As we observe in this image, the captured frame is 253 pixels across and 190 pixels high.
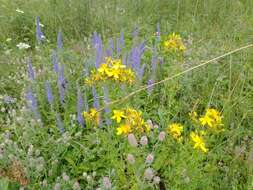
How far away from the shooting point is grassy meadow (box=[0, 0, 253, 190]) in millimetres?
1778

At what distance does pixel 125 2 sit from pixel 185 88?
56.9 inches

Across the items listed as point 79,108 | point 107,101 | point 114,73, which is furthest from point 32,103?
point 114,73

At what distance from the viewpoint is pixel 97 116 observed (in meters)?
1.89

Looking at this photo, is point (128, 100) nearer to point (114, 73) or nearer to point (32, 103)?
point (114, 73)

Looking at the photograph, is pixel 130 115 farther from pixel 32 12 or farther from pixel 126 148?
pixel 32 12

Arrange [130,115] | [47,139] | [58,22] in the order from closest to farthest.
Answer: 1. [130,115]
2. [47,139]
3. [58,22]

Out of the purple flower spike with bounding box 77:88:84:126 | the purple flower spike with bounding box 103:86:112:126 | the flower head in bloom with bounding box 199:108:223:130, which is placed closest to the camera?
the flower head in bloom with bounding box 199:108:223:130

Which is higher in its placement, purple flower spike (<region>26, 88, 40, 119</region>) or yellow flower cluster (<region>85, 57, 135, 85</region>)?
yellow flower cluster (<region>85, 57, 135, 85</region>)

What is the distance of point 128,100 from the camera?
6.61ft

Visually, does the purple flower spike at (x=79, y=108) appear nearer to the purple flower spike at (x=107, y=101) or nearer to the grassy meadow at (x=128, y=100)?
the grassy meadow at (x=128, y=100)

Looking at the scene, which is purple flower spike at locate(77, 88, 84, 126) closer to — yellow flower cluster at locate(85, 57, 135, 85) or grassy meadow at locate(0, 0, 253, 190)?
grassy meadow at locate(0, 0, 253, 190)

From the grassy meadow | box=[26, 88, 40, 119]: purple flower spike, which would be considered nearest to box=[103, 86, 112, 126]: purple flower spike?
the grassy meadow

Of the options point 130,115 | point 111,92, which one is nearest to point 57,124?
point 111,92

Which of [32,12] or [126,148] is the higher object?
[32,12]
